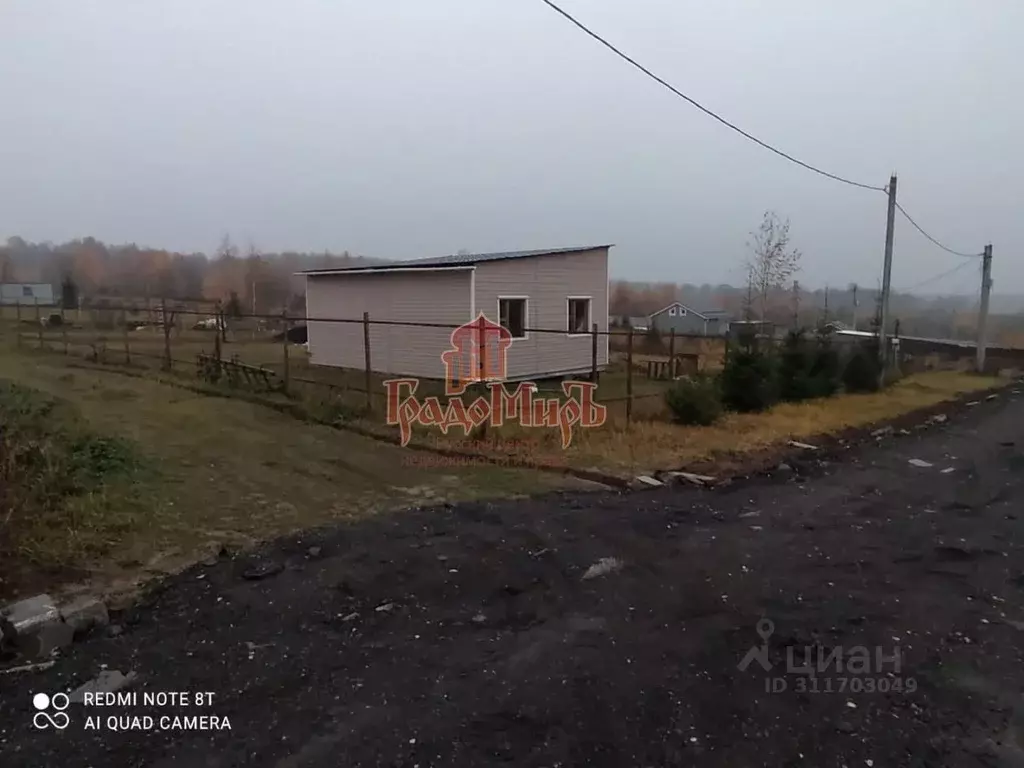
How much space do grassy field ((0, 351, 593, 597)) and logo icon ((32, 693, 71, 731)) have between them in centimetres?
129

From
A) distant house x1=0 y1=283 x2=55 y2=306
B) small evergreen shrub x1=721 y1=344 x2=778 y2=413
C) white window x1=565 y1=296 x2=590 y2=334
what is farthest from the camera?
distant house x1=0 y1=283 x2=55 y2=306

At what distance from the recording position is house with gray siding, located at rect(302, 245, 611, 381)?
17125 millimetres

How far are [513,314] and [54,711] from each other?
15.4 meters

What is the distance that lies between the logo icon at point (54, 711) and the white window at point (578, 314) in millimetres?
16824

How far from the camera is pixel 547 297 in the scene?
18.6m

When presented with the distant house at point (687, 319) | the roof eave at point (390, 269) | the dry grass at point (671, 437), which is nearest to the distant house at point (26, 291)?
the roof eave at point (390, 269)

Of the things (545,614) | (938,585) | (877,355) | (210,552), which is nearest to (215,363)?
(210,552)

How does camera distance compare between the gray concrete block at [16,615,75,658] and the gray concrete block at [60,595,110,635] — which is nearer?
the gray concrete block at [16,615,75,658]

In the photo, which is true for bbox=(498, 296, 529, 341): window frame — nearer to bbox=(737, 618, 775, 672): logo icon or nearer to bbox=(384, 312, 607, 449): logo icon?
bbox=(384, 312, 607, 449): logo icon

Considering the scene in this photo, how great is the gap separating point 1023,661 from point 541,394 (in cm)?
1203

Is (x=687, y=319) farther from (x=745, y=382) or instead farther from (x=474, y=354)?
(x=745, y=382)

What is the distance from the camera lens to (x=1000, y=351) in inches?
1265

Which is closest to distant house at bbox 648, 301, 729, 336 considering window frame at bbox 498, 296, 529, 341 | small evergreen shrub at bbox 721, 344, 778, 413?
window frame at bbox 498, 296, 529, 341

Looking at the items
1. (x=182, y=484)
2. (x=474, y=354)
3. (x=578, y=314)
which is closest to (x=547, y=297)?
(x=578, y=314)
